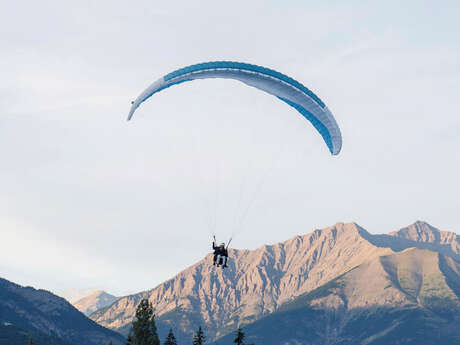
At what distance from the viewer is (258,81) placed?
147 ft

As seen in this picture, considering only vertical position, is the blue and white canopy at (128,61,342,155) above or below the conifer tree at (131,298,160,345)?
above

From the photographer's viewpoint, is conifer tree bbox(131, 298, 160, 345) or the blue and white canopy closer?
the blue and white canopy

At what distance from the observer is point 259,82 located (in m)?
44.9

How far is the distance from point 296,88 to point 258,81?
2.92 metres

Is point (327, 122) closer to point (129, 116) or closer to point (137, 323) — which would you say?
point (129, 116)

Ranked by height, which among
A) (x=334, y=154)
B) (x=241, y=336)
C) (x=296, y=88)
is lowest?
(x=241, y=336)

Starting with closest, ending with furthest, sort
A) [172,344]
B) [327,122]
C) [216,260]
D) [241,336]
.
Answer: [216,260] < [327,122] < [241,336] < [172,344]

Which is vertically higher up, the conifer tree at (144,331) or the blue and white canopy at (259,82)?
the blue and white canopy at (259,82)

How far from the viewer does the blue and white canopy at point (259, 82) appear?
143ft

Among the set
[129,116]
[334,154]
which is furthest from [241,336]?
[129,116]

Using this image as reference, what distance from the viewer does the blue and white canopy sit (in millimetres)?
43656

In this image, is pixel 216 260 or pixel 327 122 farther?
pixel 327 122

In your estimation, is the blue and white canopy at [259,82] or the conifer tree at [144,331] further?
the conifer tree at [144,331]

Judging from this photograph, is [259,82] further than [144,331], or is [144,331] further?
[144,331]
